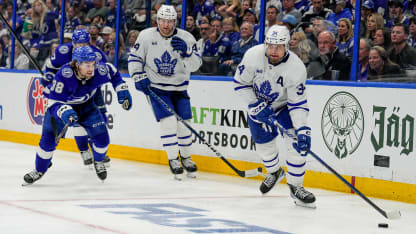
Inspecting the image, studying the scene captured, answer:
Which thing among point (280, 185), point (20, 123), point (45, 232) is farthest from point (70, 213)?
point (20, 123)

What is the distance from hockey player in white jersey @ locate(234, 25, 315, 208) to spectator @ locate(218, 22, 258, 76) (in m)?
1.66

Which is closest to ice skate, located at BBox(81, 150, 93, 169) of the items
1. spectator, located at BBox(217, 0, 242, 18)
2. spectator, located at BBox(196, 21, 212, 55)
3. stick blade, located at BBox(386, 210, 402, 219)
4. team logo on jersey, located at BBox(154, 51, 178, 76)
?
team logo on jersey, located at BBox(154, 51, 178, 76)

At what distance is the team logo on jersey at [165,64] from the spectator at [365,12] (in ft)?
5.67

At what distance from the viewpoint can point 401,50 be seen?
581cm

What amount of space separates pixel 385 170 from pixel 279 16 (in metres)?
1.83

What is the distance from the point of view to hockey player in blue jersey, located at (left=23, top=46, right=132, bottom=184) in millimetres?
5727

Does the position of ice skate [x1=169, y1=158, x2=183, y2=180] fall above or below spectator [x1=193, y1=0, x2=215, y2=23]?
below

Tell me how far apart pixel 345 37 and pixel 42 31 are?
4870mm

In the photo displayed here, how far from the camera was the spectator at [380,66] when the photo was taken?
19.3 ft

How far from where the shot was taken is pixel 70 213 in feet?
15.3

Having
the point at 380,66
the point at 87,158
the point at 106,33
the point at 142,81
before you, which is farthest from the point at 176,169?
the point at 106,33

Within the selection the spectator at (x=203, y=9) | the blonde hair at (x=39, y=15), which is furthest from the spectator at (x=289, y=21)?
the blonde hair at (x=39, y=15)

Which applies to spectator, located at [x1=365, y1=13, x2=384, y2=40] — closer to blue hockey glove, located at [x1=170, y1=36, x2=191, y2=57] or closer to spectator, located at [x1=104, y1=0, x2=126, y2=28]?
blue hockey glove, located at [x1=170, y1=36, x2=191, y2=57]

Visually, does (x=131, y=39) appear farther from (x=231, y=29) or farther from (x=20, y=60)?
(x=20, y=60)
